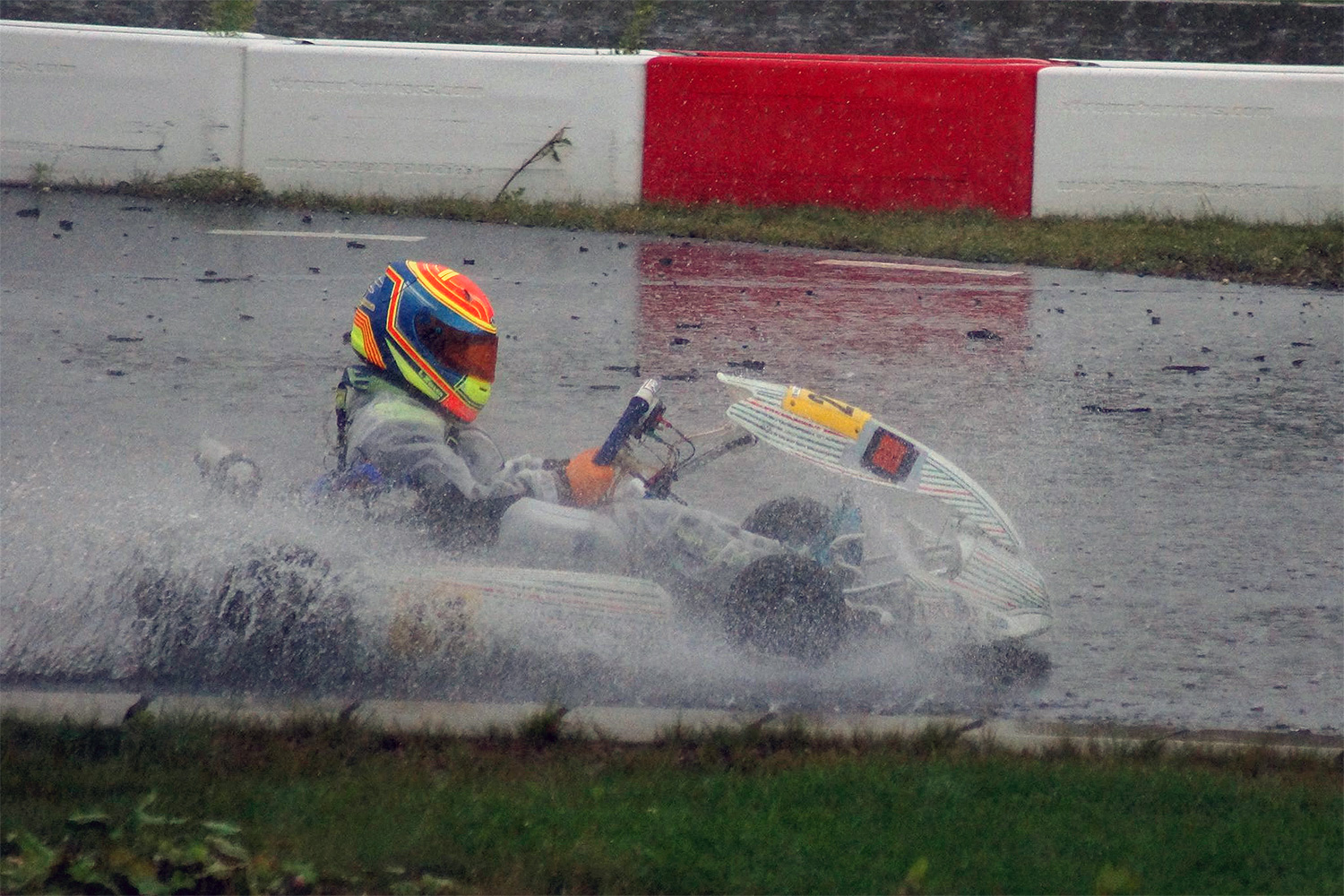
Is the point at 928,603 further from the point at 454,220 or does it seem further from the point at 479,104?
the point at 479,104

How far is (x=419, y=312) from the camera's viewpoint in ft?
16.6

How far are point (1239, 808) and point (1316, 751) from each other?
21.8 inches

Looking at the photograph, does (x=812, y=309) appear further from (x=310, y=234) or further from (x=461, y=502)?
(x=461, y=502)

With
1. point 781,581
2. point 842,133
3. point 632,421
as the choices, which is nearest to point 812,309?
point 842,133

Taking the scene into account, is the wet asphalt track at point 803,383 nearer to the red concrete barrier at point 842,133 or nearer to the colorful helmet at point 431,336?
the colorful helmet at point 431,336

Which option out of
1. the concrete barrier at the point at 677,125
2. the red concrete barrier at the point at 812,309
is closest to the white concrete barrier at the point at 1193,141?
the concrete barrier at the point at 677,125

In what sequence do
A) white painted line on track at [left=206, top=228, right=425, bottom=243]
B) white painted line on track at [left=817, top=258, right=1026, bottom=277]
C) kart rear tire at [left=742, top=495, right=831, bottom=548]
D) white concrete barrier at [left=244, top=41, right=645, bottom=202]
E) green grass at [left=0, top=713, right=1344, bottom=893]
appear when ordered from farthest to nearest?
1. white concrete barrier at [left=244, top=41, right=645, bottom=202]
2. white painted line on track at [left=206, top=228, right=425, bottom=243]
3. white painted line on track at [left=817, top=258, right=1026, bottom=277]
4. kart rear tire at [left=742, top=495, right=831, bottom=548]
5. green grass at [left=0, top=713, right=1344, bottom=893]

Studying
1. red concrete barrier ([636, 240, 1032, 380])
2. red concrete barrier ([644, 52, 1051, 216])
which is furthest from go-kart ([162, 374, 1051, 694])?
red concrete barrier ([644, 52, 1051, 216])

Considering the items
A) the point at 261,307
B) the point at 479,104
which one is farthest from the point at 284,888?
the point at 479,104

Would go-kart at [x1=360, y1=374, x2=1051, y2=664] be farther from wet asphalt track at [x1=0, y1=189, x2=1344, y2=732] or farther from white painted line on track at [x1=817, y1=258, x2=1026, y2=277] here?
white painted line on track at [x1=817, y1=258, x2=1026, y2=277]

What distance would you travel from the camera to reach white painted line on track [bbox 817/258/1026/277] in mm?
10281

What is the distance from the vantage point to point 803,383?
26.0 ft

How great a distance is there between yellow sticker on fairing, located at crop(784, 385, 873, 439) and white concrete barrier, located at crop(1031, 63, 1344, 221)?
23.4ft

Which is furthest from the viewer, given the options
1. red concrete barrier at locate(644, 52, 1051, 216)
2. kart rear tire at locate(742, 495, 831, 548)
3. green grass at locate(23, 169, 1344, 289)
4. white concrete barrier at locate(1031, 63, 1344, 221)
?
red concrete barrier at locate(644, 52, 1051, 216)
